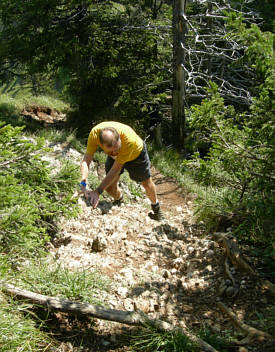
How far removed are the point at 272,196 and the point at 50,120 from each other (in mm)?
9691

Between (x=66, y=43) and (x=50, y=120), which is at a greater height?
(x=66, y=43)

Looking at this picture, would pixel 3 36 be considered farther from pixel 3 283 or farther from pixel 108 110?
pixel 3 283

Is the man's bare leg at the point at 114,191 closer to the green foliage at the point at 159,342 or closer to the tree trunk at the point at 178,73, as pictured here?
the green foliage at the point at 159,342

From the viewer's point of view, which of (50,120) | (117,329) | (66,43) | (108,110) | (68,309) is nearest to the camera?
(68,309)

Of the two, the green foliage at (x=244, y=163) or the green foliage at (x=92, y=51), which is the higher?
the green foliage at (x=92, y=51)

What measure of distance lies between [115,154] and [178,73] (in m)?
5.85

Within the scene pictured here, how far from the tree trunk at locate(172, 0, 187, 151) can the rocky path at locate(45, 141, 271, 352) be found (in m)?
4.74

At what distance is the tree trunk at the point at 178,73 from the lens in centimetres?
884

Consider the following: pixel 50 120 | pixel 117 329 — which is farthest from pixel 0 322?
A: pixel 50 120

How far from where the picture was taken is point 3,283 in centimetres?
297

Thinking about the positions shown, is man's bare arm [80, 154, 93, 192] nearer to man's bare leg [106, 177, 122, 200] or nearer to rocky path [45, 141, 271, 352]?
rocky path [45, 141, 271, 352]

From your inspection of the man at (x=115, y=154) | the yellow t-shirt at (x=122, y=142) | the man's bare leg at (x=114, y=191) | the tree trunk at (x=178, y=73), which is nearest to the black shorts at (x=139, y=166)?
the man at (x=115, y=154)

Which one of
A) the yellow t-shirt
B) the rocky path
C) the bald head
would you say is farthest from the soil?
the bald head

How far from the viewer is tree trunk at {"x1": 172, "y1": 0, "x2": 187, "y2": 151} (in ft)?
29.0
